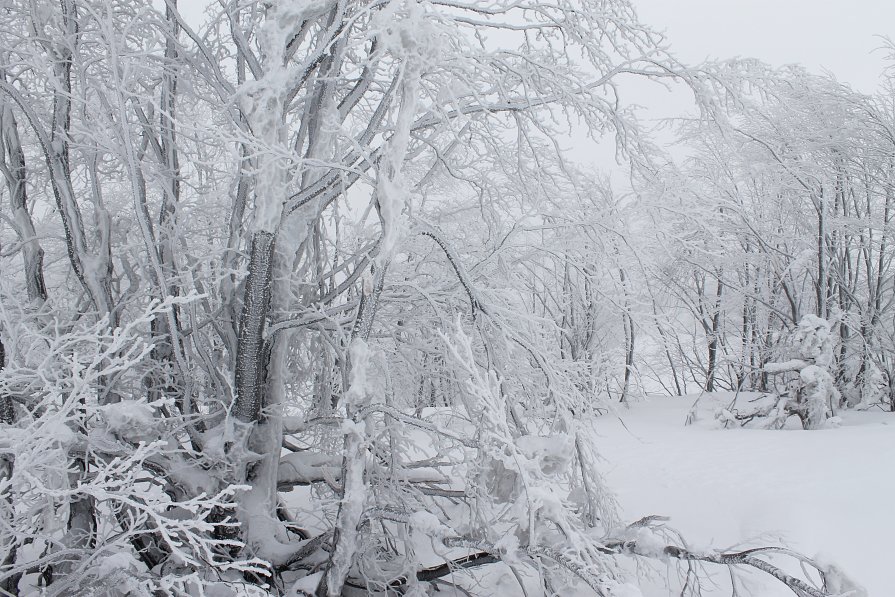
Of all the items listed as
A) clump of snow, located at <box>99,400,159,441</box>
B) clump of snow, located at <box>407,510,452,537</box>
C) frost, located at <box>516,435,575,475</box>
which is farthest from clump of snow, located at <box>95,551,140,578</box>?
frost, located at <box>516,435,575,475</box>

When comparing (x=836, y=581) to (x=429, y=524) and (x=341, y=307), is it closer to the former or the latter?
(x=429, y=524)

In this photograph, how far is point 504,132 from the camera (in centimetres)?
459

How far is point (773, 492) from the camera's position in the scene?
495cm

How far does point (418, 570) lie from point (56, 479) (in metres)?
2.19

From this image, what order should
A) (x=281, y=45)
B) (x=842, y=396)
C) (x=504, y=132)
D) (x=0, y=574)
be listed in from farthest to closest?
(x=842, y=396), (x=504, y=132), (x=281, y=45), (x=0, y=574)

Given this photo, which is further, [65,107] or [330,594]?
[65,107]

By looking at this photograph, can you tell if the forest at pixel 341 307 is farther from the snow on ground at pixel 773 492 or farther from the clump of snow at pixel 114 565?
the snow on ground at pixel 773 492

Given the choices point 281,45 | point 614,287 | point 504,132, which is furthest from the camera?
point 504,132

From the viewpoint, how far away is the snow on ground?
4.06m

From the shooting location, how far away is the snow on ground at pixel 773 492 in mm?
4062

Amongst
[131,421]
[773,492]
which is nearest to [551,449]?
[131,421]

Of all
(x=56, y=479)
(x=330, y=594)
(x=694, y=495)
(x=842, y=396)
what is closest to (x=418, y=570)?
(x=330, y=594)

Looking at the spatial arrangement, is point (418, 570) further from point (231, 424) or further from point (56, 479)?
point (56, 479)

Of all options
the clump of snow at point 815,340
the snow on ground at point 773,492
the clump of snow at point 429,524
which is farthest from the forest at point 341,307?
the clump of snow at point 815,340
